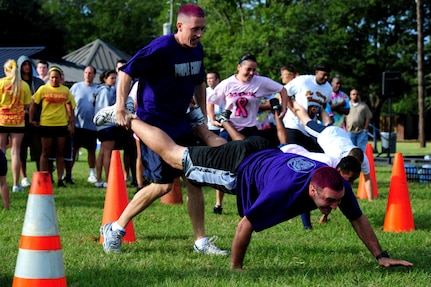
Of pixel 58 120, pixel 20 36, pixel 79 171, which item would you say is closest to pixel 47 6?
pixel 20 36

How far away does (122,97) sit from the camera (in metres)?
5.53

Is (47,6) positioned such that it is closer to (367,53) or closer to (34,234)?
(367,53)

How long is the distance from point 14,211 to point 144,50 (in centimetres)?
353

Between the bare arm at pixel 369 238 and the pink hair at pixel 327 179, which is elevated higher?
the pink hair at pixel 327 179

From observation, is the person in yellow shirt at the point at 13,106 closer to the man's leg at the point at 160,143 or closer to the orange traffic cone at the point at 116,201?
the orange traffic cone at the point at 116,201

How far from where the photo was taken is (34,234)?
3871 millimetres

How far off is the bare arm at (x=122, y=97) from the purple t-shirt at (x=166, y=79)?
1.8 inches

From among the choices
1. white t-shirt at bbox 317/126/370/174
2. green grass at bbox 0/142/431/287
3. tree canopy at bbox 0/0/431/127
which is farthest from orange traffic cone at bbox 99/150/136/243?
tree canopy at bbox 0/0/431/127

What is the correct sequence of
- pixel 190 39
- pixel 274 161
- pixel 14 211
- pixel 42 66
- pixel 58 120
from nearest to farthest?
pixel 274 161 < pixel 190 39 < pixel 14 211 < pixel 58 120 < pixel 42 66

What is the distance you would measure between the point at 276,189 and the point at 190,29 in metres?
1.65

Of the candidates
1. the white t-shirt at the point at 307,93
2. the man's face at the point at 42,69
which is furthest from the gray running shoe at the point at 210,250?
the man's face at the point at 42,69

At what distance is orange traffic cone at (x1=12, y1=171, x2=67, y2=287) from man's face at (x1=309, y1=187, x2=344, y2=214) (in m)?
1.56

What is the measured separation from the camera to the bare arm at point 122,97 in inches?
217

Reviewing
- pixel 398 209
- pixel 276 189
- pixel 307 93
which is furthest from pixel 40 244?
pixel 307 93
